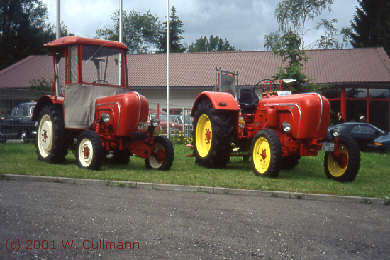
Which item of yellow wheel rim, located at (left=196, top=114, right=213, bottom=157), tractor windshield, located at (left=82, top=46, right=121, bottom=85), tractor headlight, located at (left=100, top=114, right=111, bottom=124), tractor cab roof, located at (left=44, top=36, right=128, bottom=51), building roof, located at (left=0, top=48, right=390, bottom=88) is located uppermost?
building roof, located at (left=0, top=48, right=390, bottom=88)

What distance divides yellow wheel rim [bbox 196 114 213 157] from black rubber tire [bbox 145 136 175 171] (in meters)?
1.28

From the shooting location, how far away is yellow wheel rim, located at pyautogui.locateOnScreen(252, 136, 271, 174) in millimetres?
9665

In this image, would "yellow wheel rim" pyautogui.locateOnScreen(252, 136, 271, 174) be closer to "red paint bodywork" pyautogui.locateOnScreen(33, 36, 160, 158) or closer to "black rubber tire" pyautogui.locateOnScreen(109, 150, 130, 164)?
"red paint bodywork" pyautogui.locateOnScreen(33, 36, 160, 158)

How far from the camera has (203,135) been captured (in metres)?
11.9

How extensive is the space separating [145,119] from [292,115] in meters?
3.29

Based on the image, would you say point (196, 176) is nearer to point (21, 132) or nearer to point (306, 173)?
point (306, 173)

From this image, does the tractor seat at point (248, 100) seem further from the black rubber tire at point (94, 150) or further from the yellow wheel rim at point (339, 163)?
the black rubber tire at point (94, 150)

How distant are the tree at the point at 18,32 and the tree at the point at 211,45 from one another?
4512 centimetres

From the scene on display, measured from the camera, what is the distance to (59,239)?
475 cm

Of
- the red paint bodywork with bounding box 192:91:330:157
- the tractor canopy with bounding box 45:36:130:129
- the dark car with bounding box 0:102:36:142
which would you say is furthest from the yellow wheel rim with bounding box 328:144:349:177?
the dark car with bounding box 0:102:36:142

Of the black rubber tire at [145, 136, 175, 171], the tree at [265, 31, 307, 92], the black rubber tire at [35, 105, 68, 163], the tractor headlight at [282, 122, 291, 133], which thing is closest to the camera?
the tractor headlight at [282, 122, 291, 133]

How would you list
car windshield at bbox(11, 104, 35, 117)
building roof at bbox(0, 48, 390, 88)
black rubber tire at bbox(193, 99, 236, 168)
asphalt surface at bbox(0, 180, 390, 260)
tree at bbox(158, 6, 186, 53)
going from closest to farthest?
1. asphalt surface at bbox(0, 180, 390, 260)
2. black rubber tire at bbox(193, 99, 236, 168)
3. car windshield at bbox(11, 104, 35, 117)
4. building roof at bbox(0, 48, 390, 88)
5. tree at bbox(158, 6, 186, 53)

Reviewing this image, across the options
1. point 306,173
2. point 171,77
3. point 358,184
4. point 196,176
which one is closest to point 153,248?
point 196,176

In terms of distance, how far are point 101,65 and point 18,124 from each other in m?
10.4
